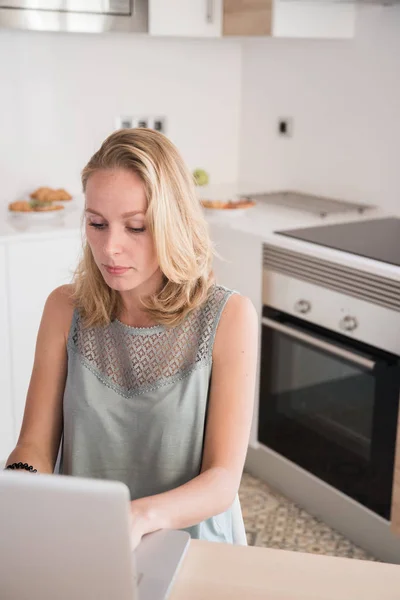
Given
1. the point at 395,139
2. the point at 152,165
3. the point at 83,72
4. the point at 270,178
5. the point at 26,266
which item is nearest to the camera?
the point at 152,165

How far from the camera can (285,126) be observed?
10.8 feet

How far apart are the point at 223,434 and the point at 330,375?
46.4 inches

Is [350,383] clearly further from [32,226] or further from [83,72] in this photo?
→ [83,72]

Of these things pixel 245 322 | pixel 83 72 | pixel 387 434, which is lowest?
pixel 387 434

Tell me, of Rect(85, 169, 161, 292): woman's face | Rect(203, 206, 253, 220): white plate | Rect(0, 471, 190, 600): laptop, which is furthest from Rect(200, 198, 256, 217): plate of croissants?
Rect(0, 471, 190, 600): laptop

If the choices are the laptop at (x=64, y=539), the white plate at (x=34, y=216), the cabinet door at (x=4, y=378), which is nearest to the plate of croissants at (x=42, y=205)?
the white plate at (x=34, y=216)

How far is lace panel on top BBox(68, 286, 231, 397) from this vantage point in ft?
4.63

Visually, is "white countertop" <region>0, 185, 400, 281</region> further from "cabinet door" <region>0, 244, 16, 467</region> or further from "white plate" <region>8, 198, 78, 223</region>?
"cabinet door" <region>0, 244, 16, 467</region>

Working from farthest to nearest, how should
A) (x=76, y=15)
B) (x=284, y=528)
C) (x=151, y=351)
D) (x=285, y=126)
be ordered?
(x=285, y=126)
(x=76, y=15)
(x=284, y=528)
(x=151, y=351)

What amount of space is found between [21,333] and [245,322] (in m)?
1.44

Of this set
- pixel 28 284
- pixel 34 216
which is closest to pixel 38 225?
pixel 34 216

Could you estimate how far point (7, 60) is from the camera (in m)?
2.94

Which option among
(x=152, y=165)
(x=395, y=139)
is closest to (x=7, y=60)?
(x=395, y=139)

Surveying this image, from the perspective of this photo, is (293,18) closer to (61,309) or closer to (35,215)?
(35,215)
